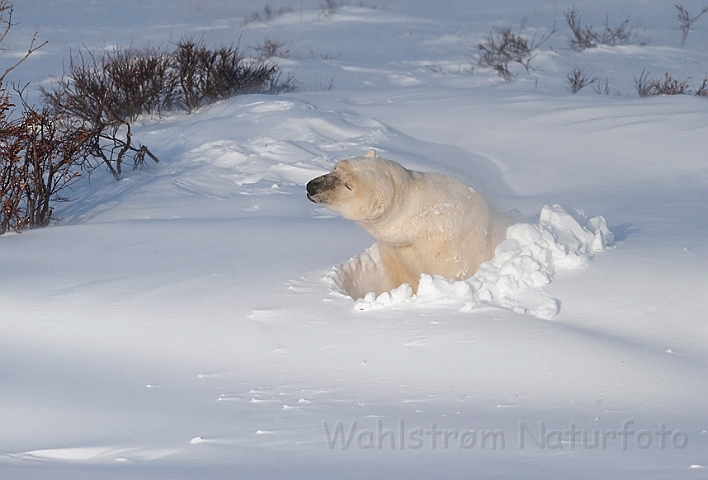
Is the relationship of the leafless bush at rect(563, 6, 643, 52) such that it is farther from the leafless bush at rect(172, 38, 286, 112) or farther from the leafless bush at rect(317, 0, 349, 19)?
the leafless bush at rect(172, 38, 286, 112)

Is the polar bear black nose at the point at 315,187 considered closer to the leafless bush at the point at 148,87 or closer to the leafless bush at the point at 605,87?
the leafless bush at the point at 148,87

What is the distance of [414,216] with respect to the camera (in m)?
4.15

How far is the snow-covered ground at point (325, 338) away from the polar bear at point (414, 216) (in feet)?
1.30

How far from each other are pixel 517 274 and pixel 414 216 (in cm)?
60

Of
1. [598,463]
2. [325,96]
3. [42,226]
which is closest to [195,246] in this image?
[42,226]

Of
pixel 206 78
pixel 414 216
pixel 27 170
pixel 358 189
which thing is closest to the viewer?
pixel 358 189

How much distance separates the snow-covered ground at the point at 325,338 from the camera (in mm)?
2467

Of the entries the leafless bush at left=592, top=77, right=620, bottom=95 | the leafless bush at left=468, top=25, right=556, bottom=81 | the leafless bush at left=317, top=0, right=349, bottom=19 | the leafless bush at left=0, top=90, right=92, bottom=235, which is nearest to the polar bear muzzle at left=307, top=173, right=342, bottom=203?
the leafless bush at left=0, top=90, right=92, bottom=235

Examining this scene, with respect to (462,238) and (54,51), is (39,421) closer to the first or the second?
(462,238)

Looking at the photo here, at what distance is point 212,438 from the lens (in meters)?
2.59

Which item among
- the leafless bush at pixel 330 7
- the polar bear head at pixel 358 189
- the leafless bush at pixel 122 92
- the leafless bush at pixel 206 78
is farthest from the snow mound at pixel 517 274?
the leafless bush at pixel 330 7

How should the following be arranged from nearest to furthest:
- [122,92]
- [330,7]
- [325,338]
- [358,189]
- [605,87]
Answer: [325,338] < [358,189] < [122,92] < [605,87] < [330,7]

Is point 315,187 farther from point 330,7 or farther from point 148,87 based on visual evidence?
point 330,7

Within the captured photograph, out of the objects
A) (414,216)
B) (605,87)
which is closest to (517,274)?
(414,216)
